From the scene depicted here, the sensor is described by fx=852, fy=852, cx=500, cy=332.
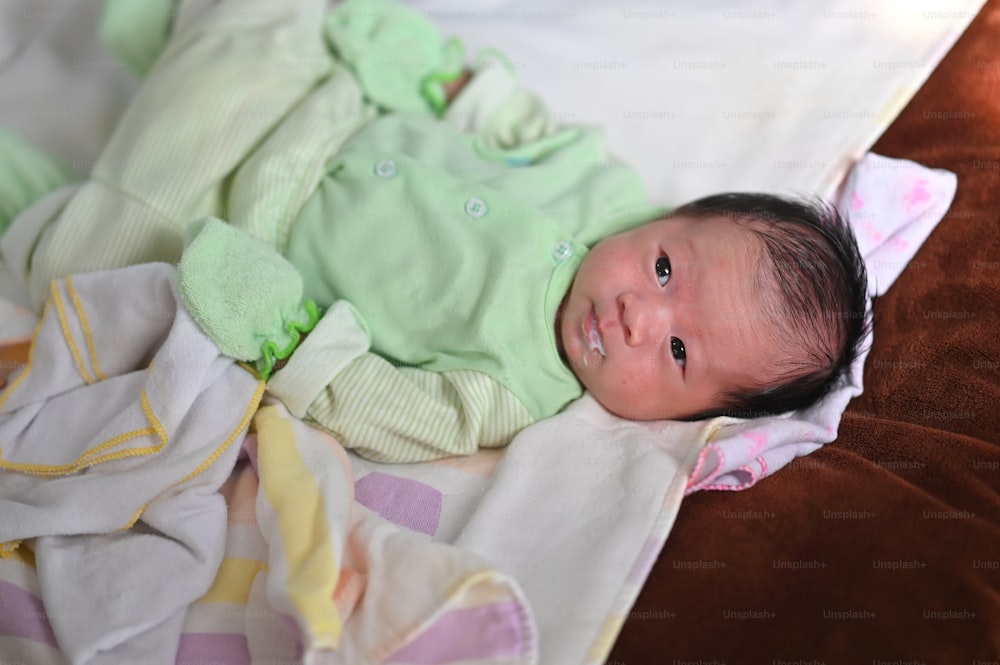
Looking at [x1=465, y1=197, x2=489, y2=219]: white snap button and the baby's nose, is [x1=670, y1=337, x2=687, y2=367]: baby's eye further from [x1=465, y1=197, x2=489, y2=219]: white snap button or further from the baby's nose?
[x1=465, y1=197, x2=489, y2=219]: white snap button

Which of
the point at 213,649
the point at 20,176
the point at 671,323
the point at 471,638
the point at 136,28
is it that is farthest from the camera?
the point at 136,28

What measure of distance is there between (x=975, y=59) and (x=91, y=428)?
1.84 metres

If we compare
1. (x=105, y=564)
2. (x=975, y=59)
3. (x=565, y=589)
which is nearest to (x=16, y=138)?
(x=105, y=564)

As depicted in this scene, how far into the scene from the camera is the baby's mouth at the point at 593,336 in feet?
4.55

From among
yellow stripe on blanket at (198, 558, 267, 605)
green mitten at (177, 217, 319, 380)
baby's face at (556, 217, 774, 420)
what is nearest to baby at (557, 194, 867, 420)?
baby's face at (556, 217, 774, 420)

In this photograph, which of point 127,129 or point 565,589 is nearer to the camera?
point 565,589

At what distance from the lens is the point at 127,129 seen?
62.7 inches

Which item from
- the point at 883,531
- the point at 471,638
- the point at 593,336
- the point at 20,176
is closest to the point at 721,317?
the point at 593,336

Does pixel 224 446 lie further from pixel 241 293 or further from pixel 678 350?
pixel 678 350

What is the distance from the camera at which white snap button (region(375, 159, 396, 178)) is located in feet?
5.00

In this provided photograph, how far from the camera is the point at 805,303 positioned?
4.37 ft

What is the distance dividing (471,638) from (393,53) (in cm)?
126

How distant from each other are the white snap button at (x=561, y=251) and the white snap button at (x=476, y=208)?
0.45 feet

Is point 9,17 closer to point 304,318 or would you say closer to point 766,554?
point 304,318
